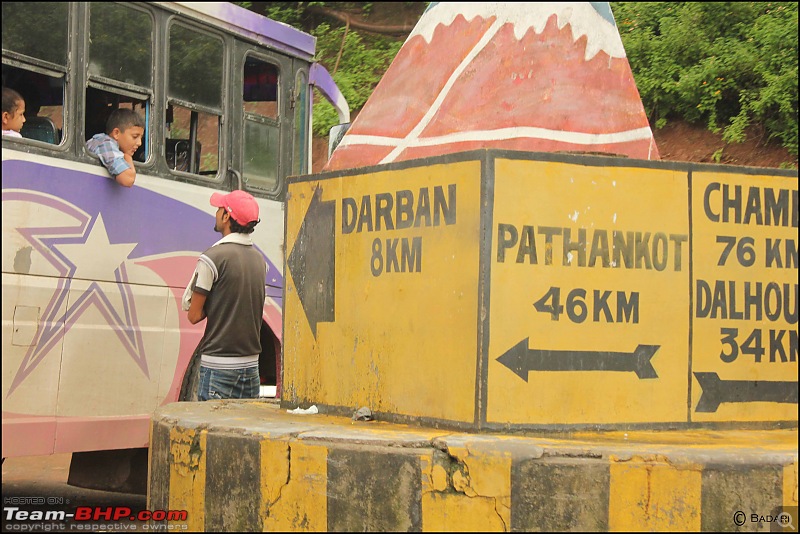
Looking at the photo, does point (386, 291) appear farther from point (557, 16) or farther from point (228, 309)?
point (228, 309)

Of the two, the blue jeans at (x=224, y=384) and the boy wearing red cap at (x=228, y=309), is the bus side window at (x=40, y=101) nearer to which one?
the boy wearing red cap at (x=228, y=309)

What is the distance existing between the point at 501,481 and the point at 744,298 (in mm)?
1273

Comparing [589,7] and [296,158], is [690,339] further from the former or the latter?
[296,158]

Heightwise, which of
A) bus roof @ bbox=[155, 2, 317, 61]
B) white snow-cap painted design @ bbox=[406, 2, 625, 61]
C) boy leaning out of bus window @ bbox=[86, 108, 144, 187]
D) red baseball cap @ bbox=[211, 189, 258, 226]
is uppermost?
bus roof @ bbox=[155, 2, 317, 61]

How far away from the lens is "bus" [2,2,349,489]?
5715 mm

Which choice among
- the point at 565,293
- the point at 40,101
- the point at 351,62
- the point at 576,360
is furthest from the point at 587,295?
the point at 351,62

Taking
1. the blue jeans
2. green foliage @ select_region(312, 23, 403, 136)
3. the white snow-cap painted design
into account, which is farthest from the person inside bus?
green foliage @ select_region(312, 23, 403, 136)

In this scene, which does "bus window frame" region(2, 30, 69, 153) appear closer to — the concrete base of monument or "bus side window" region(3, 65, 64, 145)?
"bus side window" region(3, 65, 64, 145)

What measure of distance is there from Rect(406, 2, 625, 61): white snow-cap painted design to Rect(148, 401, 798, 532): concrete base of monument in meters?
1.57

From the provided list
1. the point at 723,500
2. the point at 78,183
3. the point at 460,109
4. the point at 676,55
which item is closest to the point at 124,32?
the point at 78,183

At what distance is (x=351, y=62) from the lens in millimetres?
17797

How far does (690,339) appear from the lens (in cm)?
355

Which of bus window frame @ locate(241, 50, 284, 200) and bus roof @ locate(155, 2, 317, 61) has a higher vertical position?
bus roof @ locate(155, 2, 317, 61)

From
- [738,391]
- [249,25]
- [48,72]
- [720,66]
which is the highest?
[720,66]
